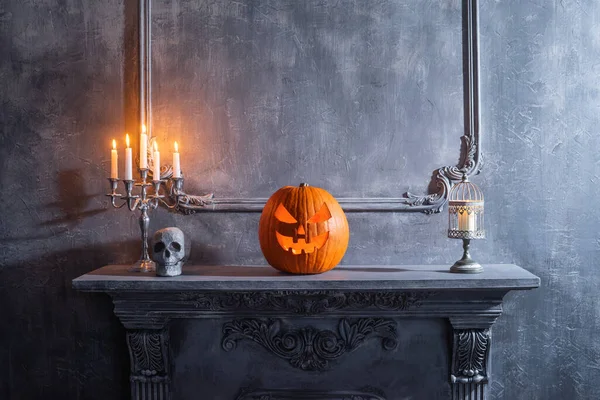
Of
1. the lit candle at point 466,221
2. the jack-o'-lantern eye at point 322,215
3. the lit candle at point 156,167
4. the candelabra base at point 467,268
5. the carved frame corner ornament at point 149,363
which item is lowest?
the carved frame corner ornament at point 149,363

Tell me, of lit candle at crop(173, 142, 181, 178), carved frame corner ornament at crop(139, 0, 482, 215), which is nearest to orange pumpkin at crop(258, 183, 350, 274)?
carved frame corner ornament at crop(139, 0, 482, 215)

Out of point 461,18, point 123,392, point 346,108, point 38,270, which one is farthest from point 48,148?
point 461,18

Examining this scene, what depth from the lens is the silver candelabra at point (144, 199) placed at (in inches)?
88.4

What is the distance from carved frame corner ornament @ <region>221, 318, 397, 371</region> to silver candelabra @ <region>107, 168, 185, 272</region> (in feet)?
1.44

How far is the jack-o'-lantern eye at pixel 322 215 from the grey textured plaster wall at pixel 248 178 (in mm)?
330

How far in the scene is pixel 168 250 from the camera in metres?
2.10

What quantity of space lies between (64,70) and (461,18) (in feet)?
5.80

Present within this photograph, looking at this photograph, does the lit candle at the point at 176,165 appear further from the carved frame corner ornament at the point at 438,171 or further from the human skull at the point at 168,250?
the human skull at the point at 168,250

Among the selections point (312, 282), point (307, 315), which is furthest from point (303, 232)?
point (307, 315)

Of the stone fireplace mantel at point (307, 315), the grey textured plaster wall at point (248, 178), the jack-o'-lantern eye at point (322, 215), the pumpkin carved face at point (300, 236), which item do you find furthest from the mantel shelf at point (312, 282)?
the grey textured plaster wall at point (248, 178)

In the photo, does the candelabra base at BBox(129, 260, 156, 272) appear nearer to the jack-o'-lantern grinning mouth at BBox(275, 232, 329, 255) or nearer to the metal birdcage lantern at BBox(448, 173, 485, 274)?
the jack-o'-lantern grinning mouth at BBox(275, 232, 329, 255)

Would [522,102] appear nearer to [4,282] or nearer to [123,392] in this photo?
[123,392]

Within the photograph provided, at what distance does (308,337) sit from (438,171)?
91 cm

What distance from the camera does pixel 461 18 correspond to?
7.95ft
